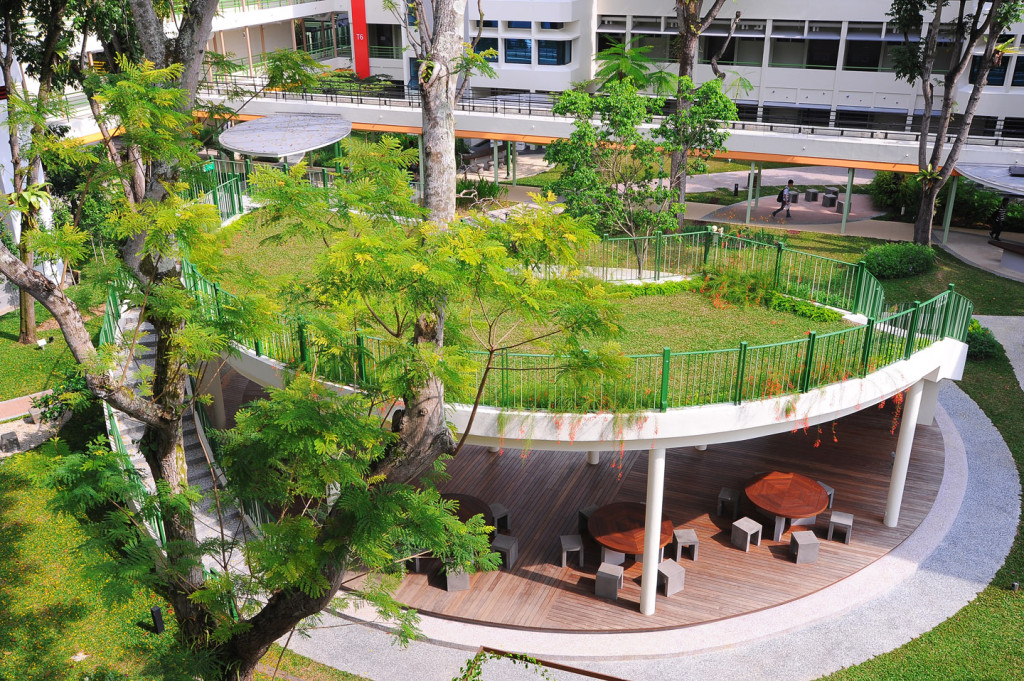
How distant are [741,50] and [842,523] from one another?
3257 centimetres

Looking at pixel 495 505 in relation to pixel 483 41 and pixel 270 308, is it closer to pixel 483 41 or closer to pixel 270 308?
pixel 270 308

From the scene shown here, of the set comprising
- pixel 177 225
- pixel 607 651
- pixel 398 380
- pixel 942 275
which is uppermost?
pixel 177 225

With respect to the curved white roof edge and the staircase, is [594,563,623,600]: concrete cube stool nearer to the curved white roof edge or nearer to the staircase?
the curved white roof edge

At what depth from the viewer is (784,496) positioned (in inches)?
625

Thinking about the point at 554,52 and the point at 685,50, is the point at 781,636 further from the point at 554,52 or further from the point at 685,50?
the point at 554,52

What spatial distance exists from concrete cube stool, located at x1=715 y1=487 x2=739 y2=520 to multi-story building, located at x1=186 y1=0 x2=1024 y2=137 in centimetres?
2544

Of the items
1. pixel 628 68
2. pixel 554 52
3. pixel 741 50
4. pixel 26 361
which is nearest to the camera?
pixel 26 361

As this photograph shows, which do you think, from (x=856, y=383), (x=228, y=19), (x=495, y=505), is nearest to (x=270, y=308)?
(x=495, y=505)

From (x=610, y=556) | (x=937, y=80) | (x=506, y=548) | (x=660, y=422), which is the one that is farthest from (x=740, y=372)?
(x=937, y=80)

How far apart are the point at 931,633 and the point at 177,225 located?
12088mm

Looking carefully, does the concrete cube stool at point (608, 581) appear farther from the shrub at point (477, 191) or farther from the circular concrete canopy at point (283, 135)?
the shrub at point (477, 191)

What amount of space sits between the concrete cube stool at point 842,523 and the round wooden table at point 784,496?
345 millimetres

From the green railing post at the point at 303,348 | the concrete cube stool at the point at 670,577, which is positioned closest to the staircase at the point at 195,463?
the green railing post at the point at 303,348

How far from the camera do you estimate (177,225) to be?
29.6 ft
